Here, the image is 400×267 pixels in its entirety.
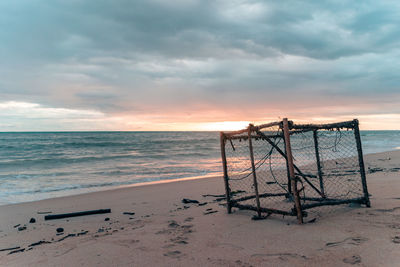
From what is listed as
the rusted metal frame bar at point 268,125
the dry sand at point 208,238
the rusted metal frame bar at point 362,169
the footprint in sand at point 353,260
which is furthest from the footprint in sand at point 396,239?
the rusted metal frame bar at point 268,125

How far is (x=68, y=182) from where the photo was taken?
52.6 ft

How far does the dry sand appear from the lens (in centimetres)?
443

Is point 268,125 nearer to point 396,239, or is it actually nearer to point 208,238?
point 208,238

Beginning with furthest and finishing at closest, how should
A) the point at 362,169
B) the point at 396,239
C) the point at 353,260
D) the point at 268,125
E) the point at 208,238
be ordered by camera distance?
the point at 362,169 → the point at 268,125 → the point at 208,238 → the point at 396,239 → the point at 353,260

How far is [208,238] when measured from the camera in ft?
18.1

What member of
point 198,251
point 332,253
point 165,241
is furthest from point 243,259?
point 165,241

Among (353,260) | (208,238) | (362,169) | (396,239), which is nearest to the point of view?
(353,260)

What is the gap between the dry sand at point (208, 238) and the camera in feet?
14.5

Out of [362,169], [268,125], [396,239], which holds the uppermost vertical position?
[268,125]

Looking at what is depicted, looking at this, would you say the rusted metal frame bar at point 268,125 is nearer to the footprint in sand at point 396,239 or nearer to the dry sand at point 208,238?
the dry sand at point 208,238

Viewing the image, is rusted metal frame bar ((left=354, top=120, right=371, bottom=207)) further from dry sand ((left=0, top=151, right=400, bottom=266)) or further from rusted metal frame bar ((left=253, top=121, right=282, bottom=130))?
rusted metal frame bar ((left=253, top=121, right=282, bottom=130))

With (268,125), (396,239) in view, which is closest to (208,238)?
(268,125)

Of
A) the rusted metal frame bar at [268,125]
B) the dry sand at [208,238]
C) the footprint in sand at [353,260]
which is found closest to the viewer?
the footprint in sand at [353,260]

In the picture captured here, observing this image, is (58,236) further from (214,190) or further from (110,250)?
(214,190)
